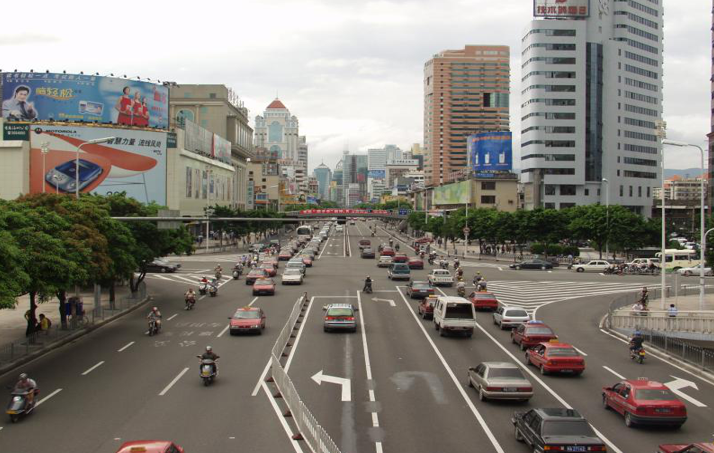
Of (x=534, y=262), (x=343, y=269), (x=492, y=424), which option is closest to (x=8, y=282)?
(x=492, y=424)

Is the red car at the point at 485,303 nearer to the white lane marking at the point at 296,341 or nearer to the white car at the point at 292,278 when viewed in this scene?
the white lane marking at the point at 296,341

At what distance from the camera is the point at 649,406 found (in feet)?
56.2

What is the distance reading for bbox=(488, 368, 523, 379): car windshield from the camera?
19.6 m

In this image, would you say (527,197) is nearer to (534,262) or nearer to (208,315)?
(534,262)

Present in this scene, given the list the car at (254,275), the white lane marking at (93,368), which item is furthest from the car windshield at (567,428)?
the car at (254,275)

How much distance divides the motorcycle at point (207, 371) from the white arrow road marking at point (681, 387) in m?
15.5

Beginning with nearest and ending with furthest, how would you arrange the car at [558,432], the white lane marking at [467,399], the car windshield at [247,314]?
the car at [558,432] → the white lane marking at [467,399] → the car windshield at [247,314]

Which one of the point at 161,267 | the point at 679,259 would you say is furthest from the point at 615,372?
the point at 679,259

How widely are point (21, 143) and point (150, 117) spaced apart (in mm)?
18647

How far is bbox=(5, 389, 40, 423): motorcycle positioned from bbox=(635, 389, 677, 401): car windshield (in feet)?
54.7

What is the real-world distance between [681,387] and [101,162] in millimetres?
87012

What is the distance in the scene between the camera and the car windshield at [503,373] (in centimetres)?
1961

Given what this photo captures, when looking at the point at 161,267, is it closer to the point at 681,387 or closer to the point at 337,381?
the point at 337,381

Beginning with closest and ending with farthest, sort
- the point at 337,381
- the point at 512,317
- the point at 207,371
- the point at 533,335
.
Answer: the point at 207,371, the point at 337,381, the point at 533,335, the point at 512,317
